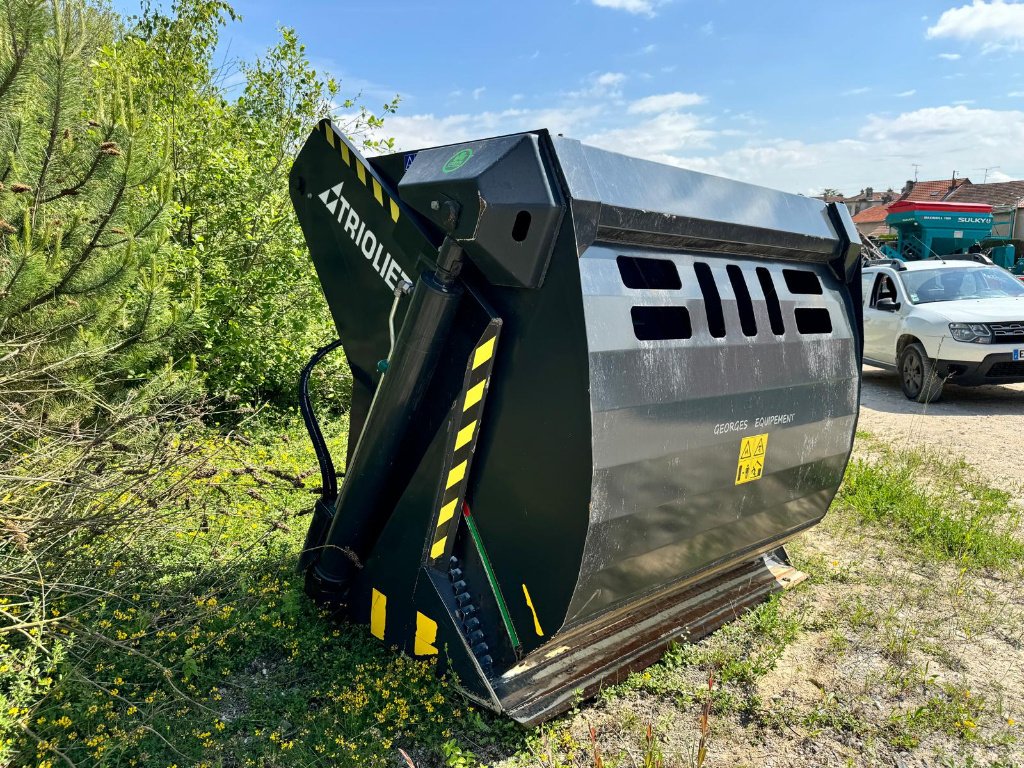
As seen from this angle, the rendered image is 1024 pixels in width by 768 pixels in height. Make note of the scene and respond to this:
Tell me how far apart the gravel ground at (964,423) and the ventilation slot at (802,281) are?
363cm

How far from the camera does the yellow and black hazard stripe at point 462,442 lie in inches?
95.3

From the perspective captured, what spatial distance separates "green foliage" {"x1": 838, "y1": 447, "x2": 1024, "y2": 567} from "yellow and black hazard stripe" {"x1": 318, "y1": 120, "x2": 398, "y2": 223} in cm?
361

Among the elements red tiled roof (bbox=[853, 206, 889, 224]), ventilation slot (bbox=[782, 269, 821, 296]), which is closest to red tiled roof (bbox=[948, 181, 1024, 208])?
red tiled roof (bbox=[853, 206, 889, 224])

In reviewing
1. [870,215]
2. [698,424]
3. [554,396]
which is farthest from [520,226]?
[870,215]

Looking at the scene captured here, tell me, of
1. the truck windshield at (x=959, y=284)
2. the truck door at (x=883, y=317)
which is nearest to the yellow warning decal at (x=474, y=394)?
the truck door at (x=883, y=317)

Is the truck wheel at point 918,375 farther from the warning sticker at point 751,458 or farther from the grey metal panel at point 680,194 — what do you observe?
the warning sticker at point 751,458

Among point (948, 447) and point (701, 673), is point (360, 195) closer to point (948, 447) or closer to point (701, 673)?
point (701, 673)

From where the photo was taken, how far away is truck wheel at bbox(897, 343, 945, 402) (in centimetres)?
868

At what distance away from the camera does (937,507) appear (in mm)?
4836

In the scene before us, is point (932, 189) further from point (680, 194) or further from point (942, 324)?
point (680, 194)

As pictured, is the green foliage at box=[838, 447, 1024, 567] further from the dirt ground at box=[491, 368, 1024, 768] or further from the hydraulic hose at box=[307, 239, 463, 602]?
the hydraulic hose at box=[307, 239, 463, 602]

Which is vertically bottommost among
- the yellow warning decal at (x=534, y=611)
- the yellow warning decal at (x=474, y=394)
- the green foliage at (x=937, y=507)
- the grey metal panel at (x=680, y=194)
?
the green foliage at (x=937, y=507)

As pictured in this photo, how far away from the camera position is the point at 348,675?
9.34 ft

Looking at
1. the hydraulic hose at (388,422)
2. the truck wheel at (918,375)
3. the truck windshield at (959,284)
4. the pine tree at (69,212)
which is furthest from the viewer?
the truck windshield at (959,284)
